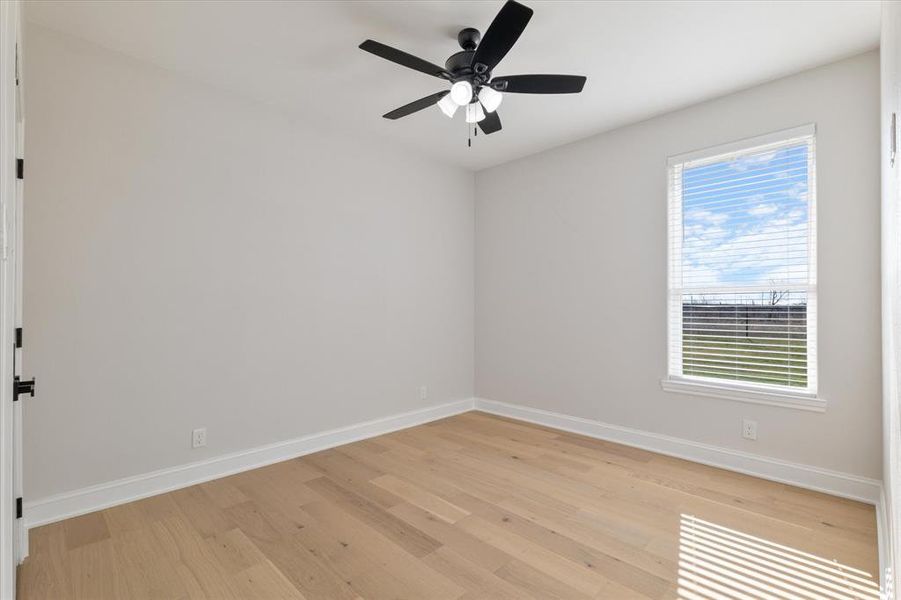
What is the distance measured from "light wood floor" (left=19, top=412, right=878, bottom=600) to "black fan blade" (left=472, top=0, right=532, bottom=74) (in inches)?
97.5

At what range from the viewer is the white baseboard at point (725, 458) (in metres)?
2.80

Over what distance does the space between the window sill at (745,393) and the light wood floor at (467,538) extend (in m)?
0.54

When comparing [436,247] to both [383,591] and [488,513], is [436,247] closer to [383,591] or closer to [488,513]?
[488,513]

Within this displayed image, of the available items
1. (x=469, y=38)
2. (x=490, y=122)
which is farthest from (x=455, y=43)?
(x=490, y=122)

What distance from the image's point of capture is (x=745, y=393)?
3221 millimetres

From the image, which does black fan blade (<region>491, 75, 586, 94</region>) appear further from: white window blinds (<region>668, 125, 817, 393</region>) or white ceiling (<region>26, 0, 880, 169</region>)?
white window blinds (<region>668, 125, 817, 393</region>)

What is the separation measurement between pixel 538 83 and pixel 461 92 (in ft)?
1.42

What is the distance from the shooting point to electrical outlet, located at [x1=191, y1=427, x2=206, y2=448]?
3.07m

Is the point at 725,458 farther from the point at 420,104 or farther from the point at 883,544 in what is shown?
the point at 420,104

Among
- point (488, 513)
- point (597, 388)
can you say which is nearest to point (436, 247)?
point (597, 388)

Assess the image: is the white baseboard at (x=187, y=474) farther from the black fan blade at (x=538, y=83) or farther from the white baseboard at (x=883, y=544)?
the white baseboard at (x=883, y=544)

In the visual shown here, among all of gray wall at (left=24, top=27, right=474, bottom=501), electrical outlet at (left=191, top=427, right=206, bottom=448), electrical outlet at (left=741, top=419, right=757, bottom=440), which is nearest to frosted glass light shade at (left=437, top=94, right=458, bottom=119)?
gray wall at (left=24, top=27, right=474, bottom=501)

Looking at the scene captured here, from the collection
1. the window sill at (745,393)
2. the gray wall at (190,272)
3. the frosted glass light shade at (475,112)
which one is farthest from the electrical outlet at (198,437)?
the window sill at (745,393)

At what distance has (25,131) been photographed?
8.13ft
